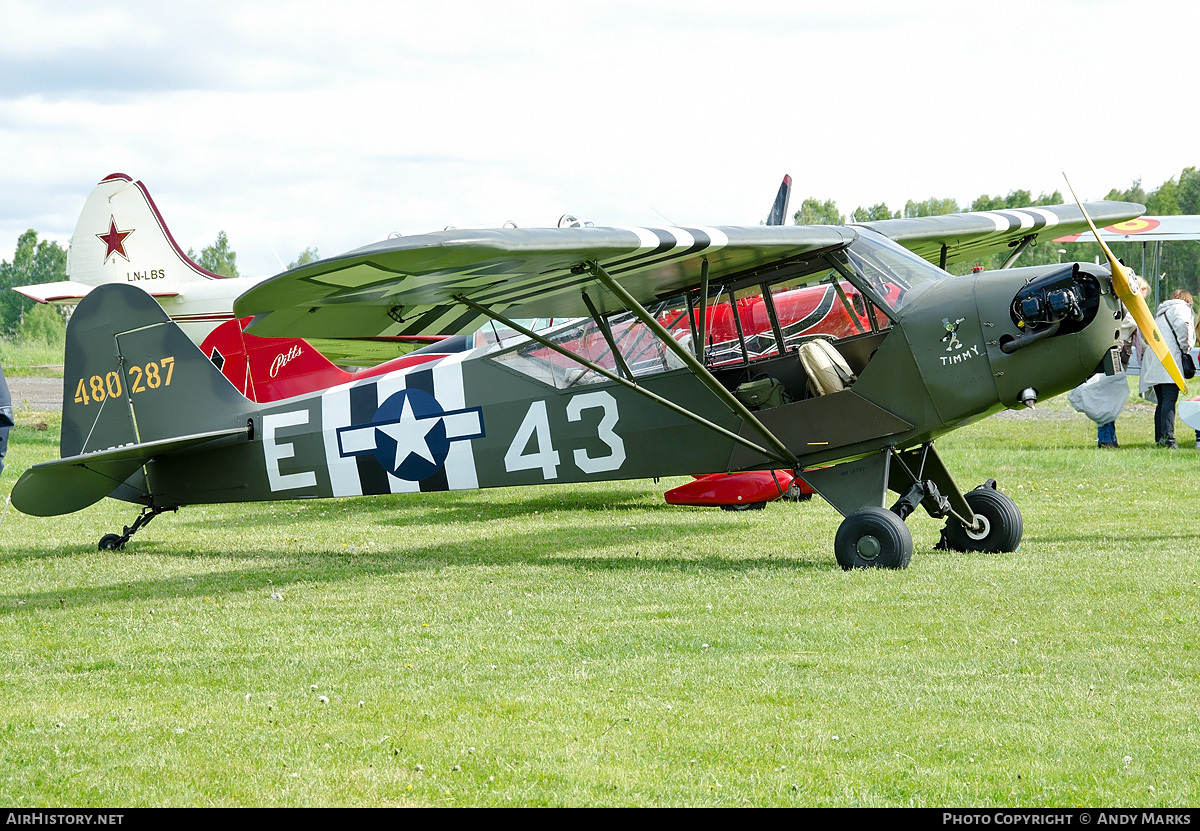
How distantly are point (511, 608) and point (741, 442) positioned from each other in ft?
7.74

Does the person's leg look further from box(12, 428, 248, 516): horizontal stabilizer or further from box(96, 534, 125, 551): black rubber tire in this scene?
box(96, 534, 125, 551): black rubber tire

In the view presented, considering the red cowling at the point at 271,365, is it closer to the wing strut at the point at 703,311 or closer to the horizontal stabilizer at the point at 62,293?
the wing strut at the point at 703,311

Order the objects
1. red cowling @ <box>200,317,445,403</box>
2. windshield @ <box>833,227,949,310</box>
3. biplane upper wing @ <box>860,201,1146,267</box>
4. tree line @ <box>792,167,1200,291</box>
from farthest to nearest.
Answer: tree line @ <box>792,167,1200,291</box>
red cowling @ <box>200,317,445,403</box>
biplane upper wing @ <box>860,201,1146,267</box>
windshield @ <box>833,227,949,310</box>

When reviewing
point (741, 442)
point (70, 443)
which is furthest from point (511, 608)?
point (70, 443)

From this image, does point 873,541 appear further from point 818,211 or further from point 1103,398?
point 818,211

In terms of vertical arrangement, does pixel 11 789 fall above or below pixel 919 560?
above

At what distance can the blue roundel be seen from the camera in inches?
382

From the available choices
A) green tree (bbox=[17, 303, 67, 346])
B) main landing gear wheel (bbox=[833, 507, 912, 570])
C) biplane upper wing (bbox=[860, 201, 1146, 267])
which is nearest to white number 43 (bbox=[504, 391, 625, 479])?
main landing gear wheel (bbox=[833, 507, 912, 570])

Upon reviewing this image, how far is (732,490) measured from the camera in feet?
38.9

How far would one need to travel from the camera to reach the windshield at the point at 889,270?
831 cm

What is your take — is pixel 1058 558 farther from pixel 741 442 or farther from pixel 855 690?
pixel 855 690

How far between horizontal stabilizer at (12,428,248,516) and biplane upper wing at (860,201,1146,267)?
20.3ft
